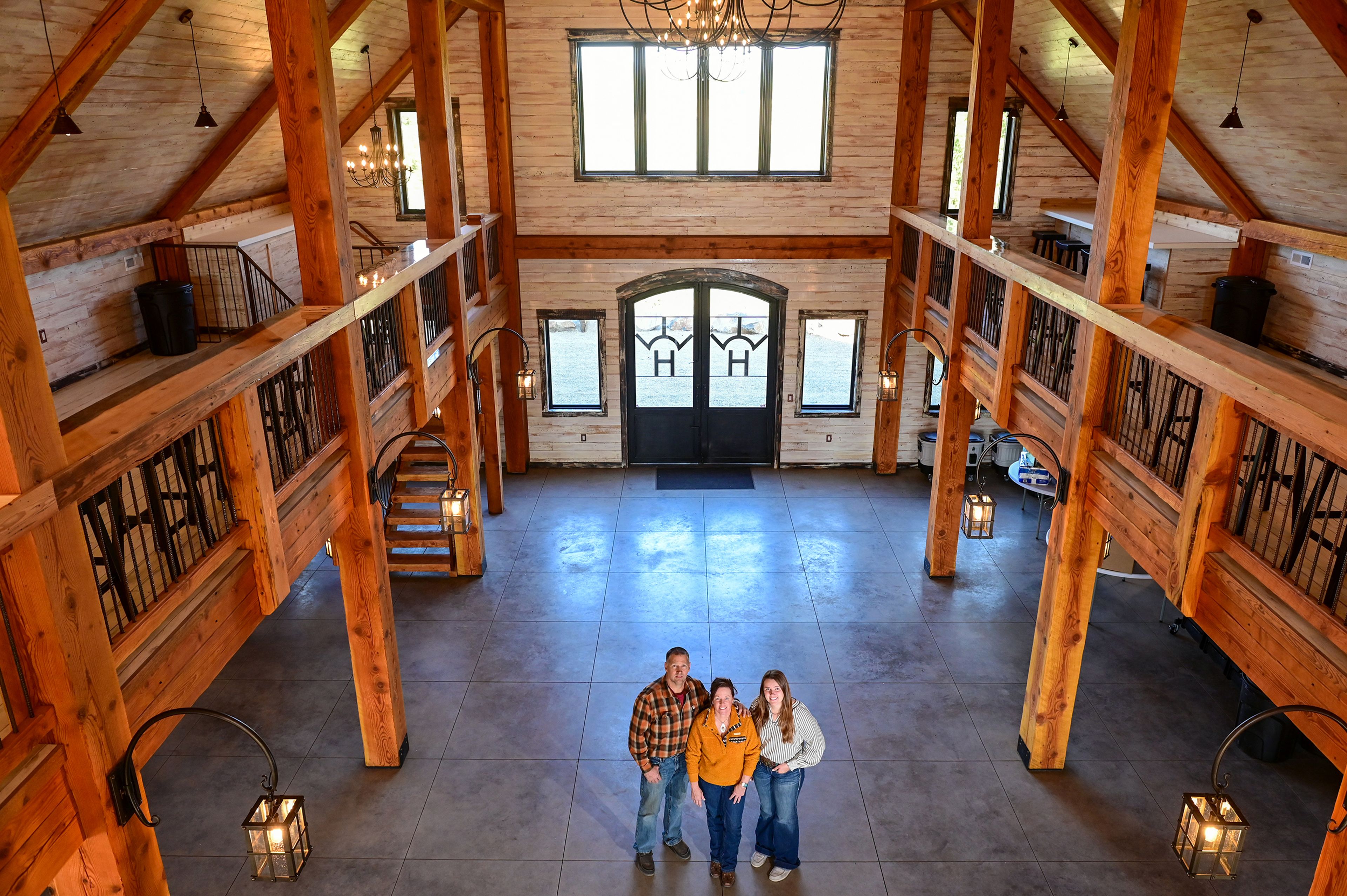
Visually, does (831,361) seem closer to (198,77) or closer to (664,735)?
(664,735)

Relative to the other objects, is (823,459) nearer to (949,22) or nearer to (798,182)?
(798,182)

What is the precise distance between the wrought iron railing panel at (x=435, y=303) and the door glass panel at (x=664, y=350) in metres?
3.91

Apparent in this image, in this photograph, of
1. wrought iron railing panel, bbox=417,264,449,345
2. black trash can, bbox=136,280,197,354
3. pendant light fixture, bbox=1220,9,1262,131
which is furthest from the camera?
black trash can, bbox=136,280,197,354

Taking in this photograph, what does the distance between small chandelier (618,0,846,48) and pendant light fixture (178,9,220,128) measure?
10.9 ft

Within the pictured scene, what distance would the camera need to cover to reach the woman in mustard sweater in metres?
5.70

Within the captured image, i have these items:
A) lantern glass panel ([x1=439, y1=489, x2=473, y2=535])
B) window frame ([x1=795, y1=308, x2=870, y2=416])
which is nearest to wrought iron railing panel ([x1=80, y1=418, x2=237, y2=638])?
lantern glass panel ([x1=439, y1=489, x2=473, y2=535])

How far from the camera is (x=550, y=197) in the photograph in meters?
12.5

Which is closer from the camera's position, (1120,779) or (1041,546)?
(1120,779)

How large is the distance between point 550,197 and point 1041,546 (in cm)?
772

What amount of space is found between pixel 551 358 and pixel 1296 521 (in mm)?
10199

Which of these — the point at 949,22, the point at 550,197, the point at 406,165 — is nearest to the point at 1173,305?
Result: the point at 949,22

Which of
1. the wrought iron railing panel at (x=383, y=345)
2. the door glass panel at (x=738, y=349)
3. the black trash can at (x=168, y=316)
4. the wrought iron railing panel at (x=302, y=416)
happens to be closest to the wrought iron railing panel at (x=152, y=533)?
the wrought iron railing panel at (x=302, y=416)

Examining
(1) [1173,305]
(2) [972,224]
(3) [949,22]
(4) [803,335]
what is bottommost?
(4) [803,335]

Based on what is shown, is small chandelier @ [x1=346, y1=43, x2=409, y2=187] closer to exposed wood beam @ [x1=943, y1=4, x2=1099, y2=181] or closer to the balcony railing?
the balcony railing
